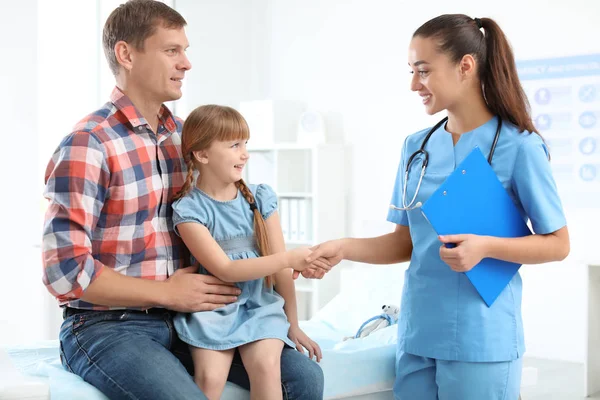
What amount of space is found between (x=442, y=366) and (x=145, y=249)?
0.73 metres

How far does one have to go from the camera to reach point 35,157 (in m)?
4.55

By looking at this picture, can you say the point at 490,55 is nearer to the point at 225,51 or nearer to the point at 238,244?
the point at 238,244

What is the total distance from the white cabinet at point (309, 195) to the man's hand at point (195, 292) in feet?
9.95

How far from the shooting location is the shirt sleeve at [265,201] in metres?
1.96

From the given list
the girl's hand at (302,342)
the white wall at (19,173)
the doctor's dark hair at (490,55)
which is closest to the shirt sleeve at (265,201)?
the girl's hand at (302,342)

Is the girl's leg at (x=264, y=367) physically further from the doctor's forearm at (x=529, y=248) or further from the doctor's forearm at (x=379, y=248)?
the doctor's forearm at (x=529, y=248)


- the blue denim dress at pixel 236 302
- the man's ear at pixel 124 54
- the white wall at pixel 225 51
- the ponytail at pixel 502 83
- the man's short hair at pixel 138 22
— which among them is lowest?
the blue denim dress at pixel 236 302

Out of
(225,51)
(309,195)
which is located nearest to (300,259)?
(309,195)

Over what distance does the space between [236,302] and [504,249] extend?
2.04ft

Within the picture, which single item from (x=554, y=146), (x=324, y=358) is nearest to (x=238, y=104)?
(x=554, y=146)

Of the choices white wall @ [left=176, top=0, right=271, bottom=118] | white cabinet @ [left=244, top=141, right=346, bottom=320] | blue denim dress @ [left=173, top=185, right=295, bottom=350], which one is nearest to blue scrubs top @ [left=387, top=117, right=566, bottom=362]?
blue denim dress @ [left=173, top=185, right=295, bottom=350]

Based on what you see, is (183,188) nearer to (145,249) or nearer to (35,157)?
(145,249)

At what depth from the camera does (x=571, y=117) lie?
4.29 m

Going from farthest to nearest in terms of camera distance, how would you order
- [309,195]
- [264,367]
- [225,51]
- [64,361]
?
[225,51] < [309,195] < [64,361] < [264,367]
